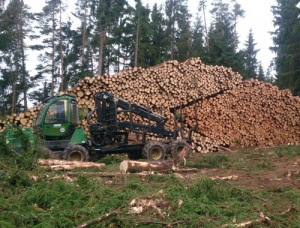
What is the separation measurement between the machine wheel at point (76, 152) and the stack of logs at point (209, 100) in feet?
13.3

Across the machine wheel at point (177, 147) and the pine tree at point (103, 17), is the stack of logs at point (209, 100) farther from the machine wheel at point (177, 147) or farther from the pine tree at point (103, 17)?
the pine tree at point (103, 17)

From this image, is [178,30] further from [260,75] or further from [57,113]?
[57,113]

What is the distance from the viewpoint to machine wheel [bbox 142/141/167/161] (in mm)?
12148

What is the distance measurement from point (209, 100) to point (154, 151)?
6335mm

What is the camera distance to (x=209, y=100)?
58.7 feet

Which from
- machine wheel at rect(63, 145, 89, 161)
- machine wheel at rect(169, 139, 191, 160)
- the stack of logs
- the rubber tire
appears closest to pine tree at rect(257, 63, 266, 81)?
the stack of logs

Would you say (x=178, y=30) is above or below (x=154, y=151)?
above

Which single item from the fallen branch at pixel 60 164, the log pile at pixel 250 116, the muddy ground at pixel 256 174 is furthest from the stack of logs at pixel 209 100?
the fallen branch at pixel 60 164

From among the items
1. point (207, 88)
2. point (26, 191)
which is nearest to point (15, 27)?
point (207, 88)

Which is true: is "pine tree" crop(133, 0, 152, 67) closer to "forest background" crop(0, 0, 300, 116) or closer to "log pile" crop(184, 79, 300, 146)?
"forest background" crop(0, 0, 300, 116)

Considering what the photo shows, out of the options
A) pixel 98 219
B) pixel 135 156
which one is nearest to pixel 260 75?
pixel 135 156

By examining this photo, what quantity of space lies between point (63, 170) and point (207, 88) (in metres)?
10.9

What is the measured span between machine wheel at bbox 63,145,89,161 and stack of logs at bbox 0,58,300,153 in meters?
4.06

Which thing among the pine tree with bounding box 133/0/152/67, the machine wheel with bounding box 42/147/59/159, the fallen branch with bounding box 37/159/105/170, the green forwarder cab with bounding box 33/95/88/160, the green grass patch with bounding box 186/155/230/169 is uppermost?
the pine tree with bounding box 133/0/152/67
